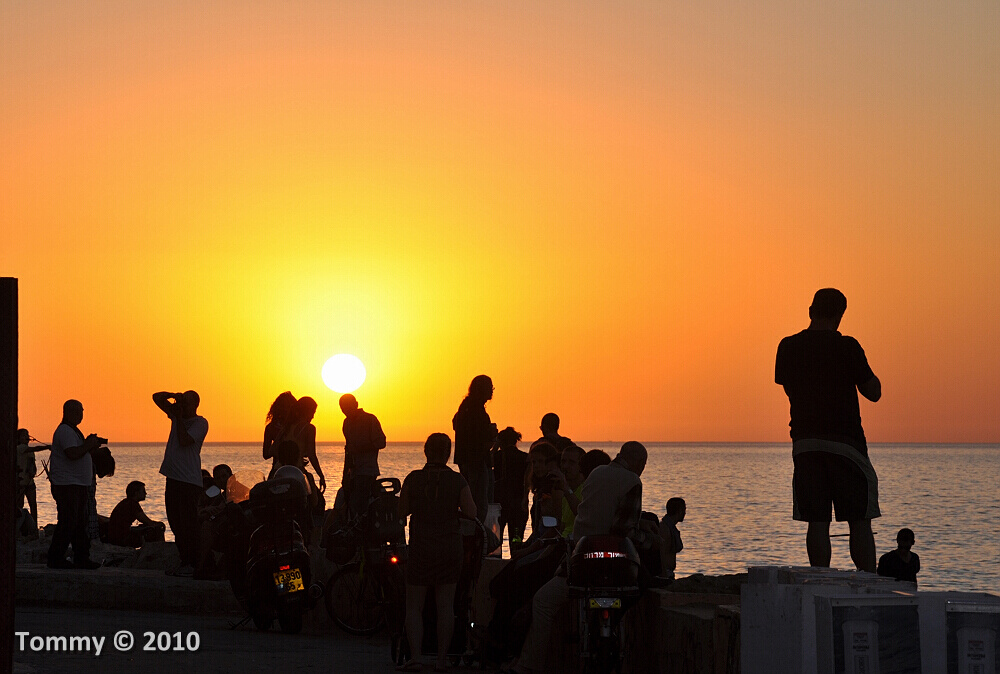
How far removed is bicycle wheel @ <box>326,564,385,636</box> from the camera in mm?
12969

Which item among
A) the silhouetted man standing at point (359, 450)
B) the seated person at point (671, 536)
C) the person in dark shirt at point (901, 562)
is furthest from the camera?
the person in dark shirt at point (901, 562)

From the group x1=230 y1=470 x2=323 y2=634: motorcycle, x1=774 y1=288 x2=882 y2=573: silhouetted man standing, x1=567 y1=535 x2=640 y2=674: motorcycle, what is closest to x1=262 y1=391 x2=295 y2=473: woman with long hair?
x1=230 y1=470 x2=323 y2=634: motorcycle

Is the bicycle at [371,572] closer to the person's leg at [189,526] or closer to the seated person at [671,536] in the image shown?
the person's leg at [189,526]

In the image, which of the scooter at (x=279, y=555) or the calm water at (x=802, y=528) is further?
the calm water at (x=802, y=528)

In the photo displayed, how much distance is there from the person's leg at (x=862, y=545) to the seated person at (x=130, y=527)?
14145 mm

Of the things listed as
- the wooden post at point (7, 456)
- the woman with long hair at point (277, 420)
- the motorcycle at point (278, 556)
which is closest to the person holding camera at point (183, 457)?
the woman with long hair at point (277, 420)

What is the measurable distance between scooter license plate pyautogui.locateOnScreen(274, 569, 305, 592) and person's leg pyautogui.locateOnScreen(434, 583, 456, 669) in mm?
1974

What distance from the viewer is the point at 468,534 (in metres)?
11.1

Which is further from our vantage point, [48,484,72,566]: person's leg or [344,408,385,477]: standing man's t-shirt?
[48,484,72,566]: person's leg

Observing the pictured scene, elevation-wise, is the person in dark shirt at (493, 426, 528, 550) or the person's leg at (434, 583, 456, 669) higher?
the person in dark shirt at (493, 426, 528, 550)

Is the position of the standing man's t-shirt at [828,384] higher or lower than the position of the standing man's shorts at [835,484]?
higher

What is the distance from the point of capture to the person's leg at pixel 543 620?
9.89m

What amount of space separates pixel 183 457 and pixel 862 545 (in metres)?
7.75

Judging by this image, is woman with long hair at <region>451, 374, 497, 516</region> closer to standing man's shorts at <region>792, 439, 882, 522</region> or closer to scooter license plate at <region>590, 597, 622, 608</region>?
scooter license plate at <region>590, 597, 622, 608</region>
